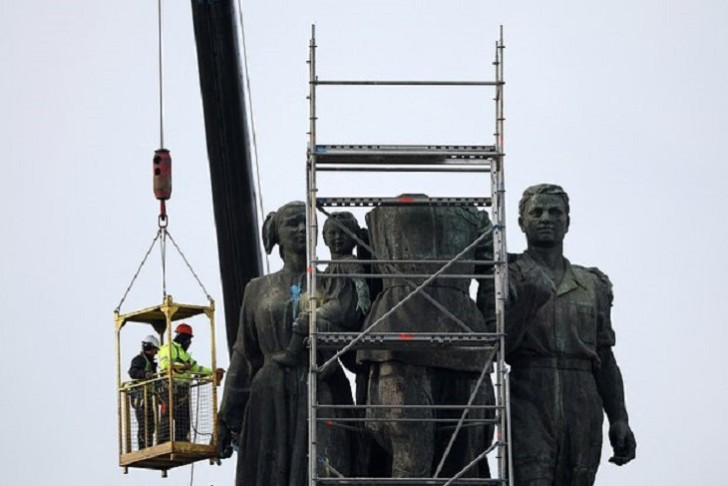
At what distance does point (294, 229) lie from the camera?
61781 mm

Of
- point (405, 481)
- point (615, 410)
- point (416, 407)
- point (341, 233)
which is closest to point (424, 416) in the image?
point (416, 407)

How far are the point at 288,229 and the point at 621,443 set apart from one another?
425 centimetres

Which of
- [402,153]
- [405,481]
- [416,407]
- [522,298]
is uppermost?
[402,153]

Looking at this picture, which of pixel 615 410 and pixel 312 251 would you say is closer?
pixel 312 251

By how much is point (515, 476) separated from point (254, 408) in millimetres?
3056

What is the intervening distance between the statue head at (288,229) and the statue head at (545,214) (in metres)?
2.39

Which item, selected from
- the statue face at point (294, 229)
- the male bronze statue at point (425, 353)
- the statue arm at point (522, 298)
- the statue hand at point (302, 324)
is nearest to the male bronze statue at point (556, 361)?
the statue arm at point (522, 298)

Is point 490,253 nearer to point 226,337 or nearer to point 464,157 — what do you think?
point 464,157

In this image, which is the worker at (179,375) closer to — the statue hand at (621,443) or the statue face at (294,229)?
the statue face at (294,229)

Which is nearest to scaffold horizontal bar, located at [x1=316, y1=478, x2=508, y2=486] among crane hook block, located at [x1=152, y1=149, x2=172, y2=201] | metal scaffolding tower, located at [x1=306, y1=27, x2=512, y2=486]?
metal scaffolding tower, located at [x1=306, y1=27, x2=512, y2=486]

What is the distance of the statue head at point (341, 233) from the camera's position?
6105 centimetres

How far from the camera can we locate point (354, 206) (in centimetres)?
6022

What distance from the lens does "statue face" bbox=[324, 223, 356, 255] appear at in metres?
61.1

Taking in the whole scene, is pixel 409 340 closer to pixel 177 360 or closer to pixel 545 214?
pixel 545 214
